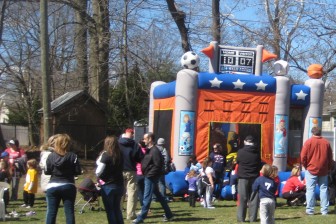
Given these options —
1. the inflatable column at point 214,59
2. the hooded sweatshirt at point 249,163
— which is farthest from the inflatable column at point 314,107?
the hooded sweatshirt at point 249,163

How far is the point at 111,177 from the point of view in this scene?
933 cm

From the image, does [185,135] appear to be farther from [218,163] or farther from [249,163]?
[249,163]

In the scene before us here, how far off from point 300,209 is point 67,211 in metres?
6.36

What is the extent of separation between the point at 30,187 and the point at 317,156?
625 cm

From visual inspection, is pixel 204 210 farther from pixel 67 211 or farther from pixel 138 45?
pixel 138 45

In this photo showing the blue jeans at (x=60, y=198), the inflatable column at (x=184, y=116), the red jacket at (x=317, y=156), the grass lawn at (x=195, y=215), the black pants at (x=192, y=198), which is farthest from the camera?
the inflatable column at (x=184, y=116)

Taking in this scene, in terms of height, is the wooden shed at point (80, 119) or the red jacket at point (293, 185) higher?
the wooden shed at point (80, 119)

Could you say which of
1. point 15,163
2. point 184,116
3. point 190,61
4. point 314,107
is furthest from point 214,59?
point 15,163

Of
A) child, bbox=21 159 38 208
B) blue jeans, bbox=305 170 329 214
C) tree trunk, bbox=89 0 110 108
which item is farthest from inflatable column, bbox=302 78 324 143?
tree trunk, bbox=89 0 110 108

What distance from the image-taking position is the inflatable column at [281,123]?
55.0ft

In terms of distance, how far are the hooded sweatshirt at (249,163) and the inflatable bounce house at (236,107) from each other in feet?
15.7

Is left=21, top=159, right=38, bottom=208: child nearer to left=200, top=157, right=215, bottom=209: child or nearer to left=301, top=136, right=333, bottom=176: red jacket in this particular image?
left=200, top=157, right=215, bottom=209: child

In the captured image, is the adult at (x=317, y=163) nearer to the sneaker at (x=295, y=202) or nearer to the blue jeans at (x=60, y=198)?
the sneaker at (x=295, y=202)

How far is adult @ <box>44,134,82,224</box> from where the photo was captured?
8.78m
